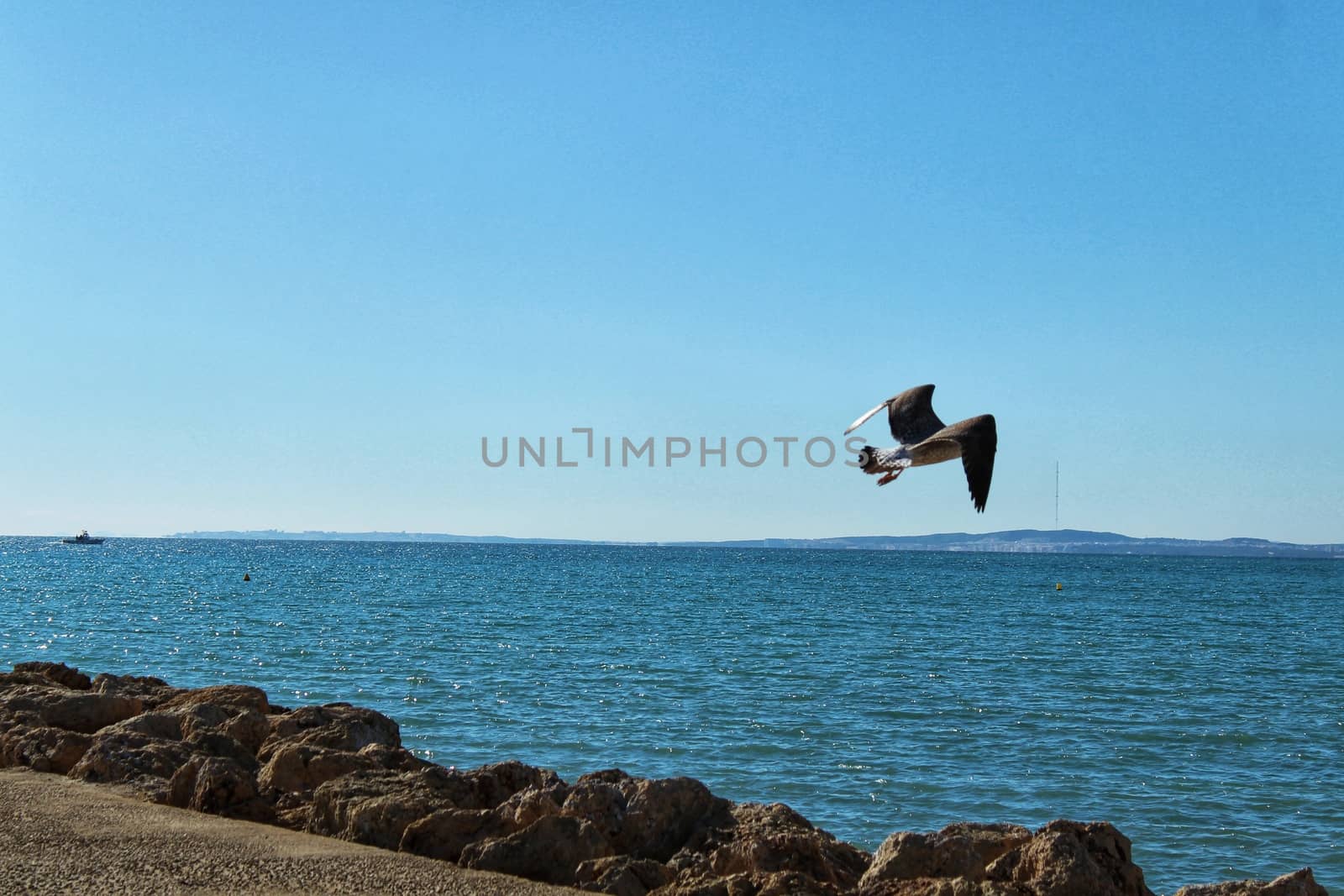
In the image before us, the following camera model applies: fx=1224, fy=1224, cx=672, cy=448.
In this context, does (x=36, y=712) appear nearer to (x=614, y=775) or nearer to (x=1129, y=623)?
(x=614, y=775)

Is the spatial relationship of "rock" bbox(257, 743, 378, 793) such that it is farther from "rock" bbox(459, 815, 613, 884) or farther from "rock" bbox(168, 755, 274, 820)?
"rock" bbox(459, 815, 613, 884)

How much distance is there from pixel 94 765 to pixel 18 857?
211 centimetres

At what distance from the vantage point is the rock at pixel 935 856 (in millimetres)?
6703

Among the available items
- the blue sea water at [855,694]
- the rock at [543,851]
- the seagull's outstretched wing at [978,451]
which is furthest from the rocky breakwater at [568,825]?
the blue sea water at [855,694]

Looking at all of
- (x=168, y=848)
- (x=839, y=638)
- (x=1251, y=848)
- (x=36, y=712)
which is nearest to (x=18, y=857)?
(x=168, y=848)

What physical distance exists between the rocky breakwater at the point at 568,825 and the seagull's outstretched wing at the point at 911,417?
356 cm

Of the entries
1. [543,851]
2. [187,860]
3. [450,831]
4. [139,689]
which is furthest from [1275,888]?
[139,689]

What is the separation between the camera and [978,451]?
8719 millimetres

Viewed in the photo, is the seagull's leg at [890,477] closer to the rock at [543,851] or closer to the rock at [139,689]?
the rock at [543,851]

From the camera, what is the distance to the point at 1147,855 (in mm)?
11305

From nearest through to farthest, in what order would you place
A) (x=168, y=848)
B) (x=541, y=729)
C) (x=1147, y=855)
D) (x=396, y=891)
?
(x=396, y=891) < (x=168, y=848) < (x=1147, y=855) < (x=541, y=729)

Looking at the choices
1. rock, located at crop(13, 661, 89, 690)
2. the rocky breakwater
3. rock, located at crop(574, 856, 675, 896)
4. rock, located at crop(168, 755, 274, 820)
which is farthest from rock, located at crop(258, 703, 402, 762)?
rock, located at crop(13, 661, 89, 690)

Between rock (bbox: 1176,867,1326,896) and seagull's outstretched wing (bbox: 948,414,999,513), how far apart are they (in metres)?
2.70

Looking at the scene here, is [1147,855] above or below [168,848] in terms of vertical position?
below
